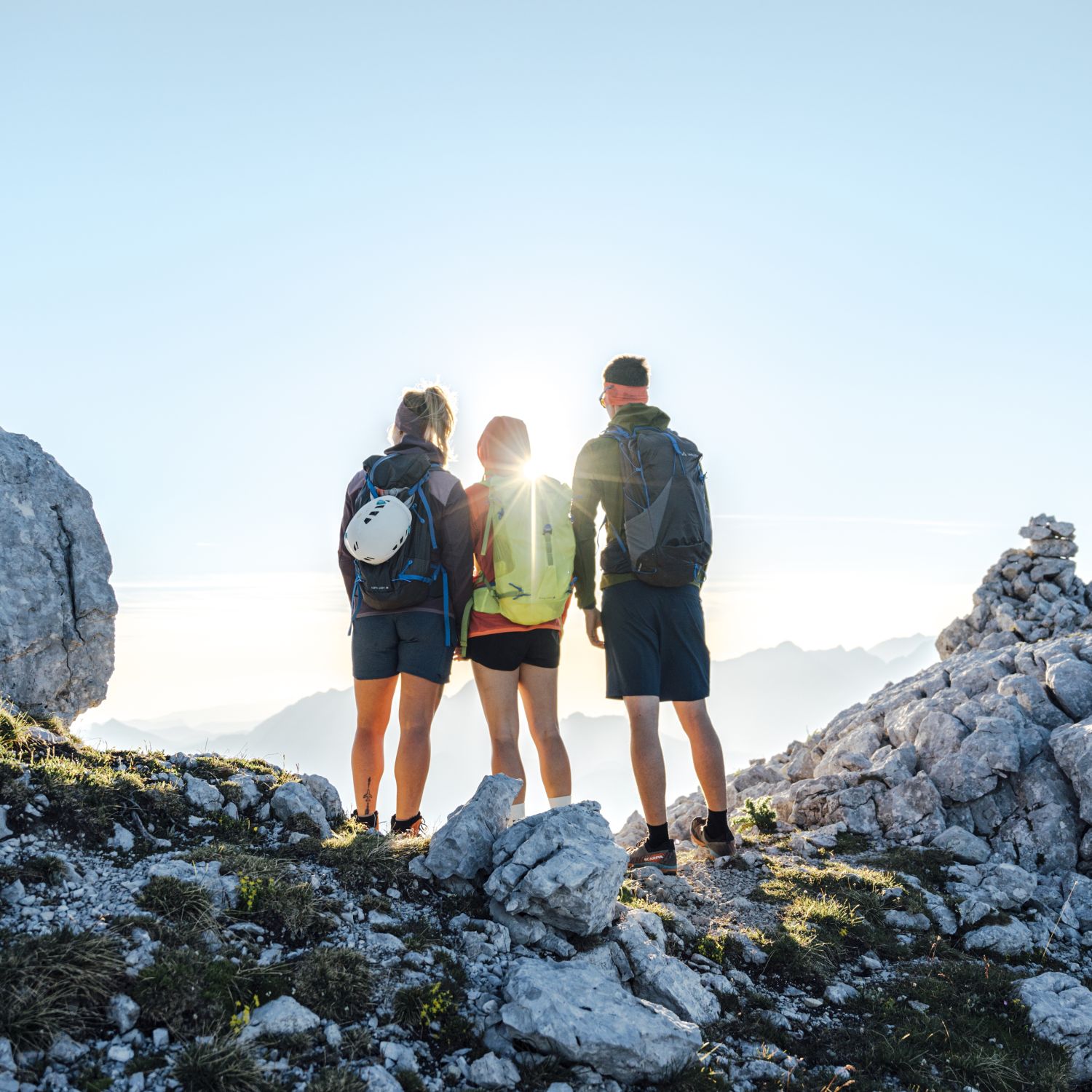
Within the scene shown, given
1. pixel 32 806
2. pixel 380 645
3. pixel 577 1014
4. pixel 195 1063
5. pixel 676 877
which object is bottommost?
pixel 676 877

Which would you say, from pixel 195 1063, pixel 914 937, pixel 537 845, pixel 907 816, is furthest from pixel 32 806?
pixel 907 816

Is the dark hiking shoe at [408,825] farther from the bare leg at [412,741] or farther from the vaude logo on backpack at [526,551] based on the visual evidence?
the vaude logo on backpack at [526,551]

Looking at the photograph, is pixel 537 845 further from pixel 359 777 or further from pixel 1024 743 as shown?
pixel 1024 743

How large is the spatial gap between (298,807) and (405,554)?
7.91 ft

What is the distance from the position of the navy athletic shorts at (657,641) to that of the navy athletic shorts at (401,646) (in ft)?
5.63

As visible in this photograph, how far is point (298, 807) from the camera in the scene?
23.5ft

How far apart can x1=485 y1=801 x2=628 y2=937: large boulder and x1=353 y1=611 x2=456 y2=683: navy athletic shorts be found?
1.88 metres

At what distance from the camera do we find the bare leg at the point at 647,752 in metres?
8.18

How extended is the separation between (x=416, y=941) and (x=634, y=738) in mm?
3363

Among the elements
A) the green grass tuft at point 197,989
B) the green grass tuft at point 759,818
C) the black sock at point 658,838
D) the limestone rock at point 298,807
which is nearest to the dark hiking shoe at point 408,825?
the limestone rock at point 298,807

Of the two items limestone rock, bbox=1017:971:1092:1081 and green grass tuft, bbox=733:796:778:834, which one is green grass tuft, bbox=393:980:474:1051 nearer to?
limestone rock, bbox=1017:971:1092:1081

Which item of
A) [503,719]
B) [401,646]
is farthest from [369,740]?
[503,719]

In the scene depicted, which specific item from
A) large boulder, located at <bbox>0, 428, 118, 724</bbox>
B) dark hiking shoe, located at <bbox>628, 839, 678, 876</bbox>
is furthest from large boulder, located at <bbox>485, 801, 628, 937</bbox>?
large boulder, located at <bbox>0, 428, 118, 724</bbox>

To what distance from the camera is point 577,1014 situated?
16.4 ft
